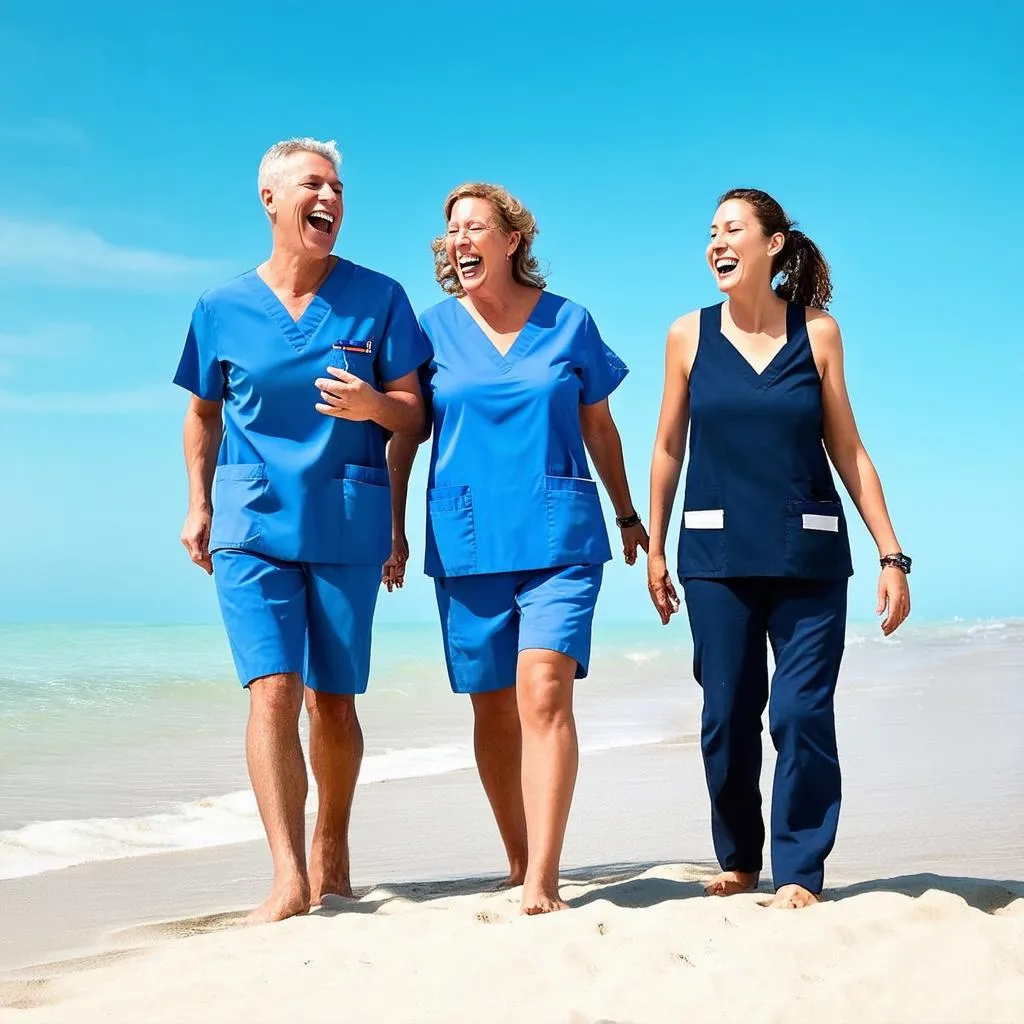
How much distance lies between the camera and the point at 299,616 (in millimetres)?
3672

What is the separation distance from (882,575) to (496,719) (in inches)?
46.7

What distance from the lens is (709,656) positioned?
359cm

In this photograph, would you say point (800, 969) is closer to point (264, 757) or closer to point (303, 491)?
point (264, 757)

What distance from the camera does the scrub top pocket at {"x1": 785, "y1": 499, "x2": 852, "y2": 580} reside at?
350 cm

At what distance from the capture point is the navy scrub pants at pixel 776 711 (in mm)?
3477

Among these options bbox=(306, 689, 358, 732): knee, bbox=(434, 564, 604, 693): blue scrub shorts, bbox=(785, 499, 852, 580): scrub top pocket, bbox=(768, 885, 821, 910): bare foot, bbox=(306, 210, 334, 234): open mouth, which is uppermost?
bbox=(306, 210, 334, 234): open mouth

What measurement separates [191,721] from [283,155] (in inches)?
278

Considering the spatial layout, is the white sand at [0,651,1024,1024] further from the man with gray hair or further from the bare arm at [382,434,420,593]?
the bare arm at [382,434,420,593]

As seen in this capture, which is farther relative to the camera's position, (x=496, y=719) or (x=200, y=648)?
(x=200, y=648)

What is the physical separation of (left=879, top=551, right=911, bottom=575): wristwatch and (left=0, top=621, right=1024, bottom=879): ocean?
10.9 ft

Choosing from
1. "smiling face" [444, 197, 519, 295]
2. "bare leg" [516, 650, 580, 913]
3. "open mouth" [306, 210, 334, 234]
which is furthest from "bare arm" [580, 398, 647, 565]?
"open mouth" [306, 210, 334, 234]

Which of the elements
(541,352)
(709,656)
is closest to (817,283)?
(541,352)

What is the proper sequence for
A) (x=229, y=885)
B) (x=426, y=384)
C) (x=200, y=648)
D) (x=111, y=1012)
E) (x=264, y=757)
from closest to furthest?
1. (x=111, y=1012)
2. (x=264, y=757)
3. (x=426, y=384)
4. (x=229, y=885)
5. (x=200, y=648)

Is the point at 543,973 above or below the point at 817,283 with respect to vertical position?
below
